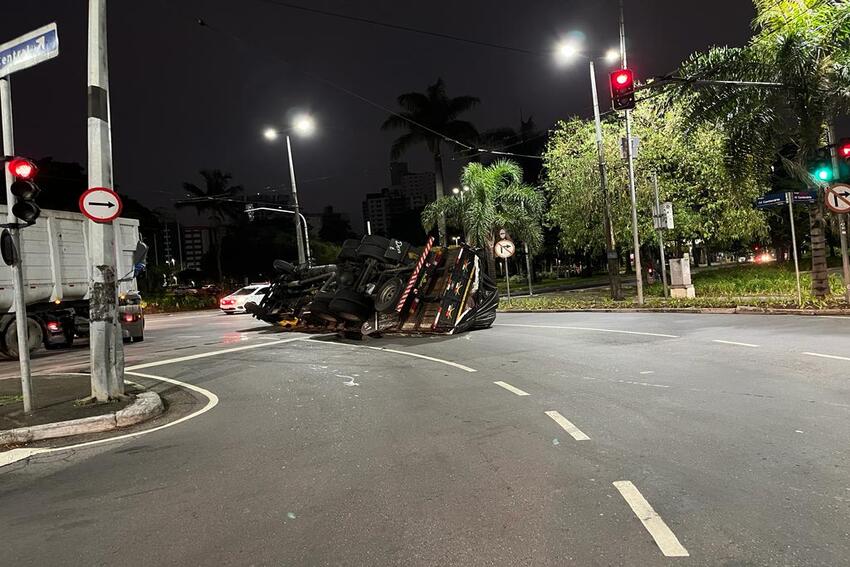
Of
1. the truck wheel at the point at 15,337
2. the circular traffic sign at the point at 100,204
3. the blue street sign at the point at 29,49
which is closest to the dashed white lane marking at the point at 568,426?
the circular traffic sign at the point at 100,204

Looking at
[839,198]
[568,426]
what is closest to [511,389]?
[568,426]

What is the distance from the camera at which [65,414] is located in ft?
23.4

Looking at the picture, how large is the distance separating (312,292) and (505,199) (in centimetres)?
1497

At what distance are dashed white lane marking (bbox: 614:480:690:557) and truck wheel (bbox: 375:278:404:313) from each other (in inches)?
436

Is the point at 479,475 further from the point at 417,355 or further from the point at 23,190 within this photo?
the point at 417,355

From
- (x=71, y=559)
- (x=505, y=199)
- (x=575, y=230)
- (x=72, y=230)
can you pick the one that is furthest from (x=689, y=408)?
(x=505, y=199)

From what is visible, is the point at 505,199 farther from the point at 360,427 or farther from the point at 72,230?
the point at 360,427

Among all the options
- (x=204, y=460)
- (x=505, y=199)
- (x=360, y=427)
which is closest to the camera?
(x=204, y=460)

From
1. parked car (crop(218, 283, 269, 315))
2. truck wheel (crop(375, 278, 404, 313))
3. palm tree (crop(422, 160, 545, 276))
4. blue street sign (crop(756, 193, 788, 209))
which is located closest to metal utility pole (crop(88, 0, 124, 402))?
truck wheel (crop(375, 278, 404, 313))

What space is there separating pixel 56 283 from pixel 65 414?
9289 millimetres

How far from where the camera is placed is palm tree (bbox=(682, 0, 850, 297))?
48.5 ft

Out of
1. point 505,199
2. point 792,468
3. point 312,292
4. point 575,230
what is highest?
point 505,199

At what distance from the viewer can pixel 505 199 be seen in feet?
98.7

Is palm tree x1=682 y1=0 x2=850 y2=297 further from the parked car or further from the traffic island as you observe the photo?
the parked car
